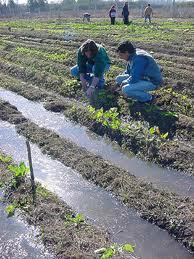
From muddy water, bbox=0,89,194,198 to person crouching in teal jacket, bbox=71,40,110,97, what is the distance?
943 millimetres

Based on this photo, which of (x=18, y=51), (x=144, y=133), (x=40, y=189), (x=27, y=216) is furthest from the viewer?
(x=18, y=51)

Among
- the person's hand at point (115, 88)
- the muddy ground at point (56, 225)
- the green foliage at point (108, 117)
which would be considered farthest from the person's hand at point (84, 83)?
the muddy ground at point (56, 225)

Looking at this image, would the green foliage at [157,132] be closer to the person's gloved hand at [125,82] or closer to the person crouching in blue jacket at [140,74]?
the person crouching in blue jacket at [140,74]

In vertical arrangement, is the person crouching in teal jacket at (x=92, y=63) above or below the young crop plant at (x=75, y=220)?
above

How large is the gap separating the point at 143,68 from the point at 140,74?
12 centimetres

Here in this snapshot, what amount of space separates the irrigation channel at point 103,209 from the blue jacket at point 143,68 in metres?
2.33

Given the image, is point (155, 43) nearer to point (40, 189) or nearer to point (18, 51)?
point (18, 51)

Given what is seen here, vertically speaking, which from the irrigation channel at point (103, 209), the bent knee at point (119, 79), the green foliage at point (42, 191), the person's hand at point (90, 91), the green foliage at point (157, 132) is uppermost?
the bent knee at point (119, 79)

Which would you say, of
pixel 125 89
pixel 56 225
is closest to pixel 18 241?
pixel 56 225

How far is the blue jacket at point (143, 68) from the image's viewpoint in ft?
23.6

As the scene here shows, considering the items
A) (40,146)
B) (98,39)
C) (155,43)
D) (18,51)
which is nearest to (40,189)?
(40,146)

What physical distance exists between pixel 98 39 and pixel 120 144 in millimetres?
10900

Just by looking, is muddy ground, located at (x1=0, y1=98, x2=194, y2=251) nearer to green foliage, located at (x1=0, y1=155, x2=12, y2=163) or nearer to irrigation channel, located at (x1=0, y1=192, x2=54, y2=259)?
green foliage, located at (x1=0, y1=155, x2=12, y2=163)

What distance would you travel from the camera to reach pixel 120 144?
6.39 meters
